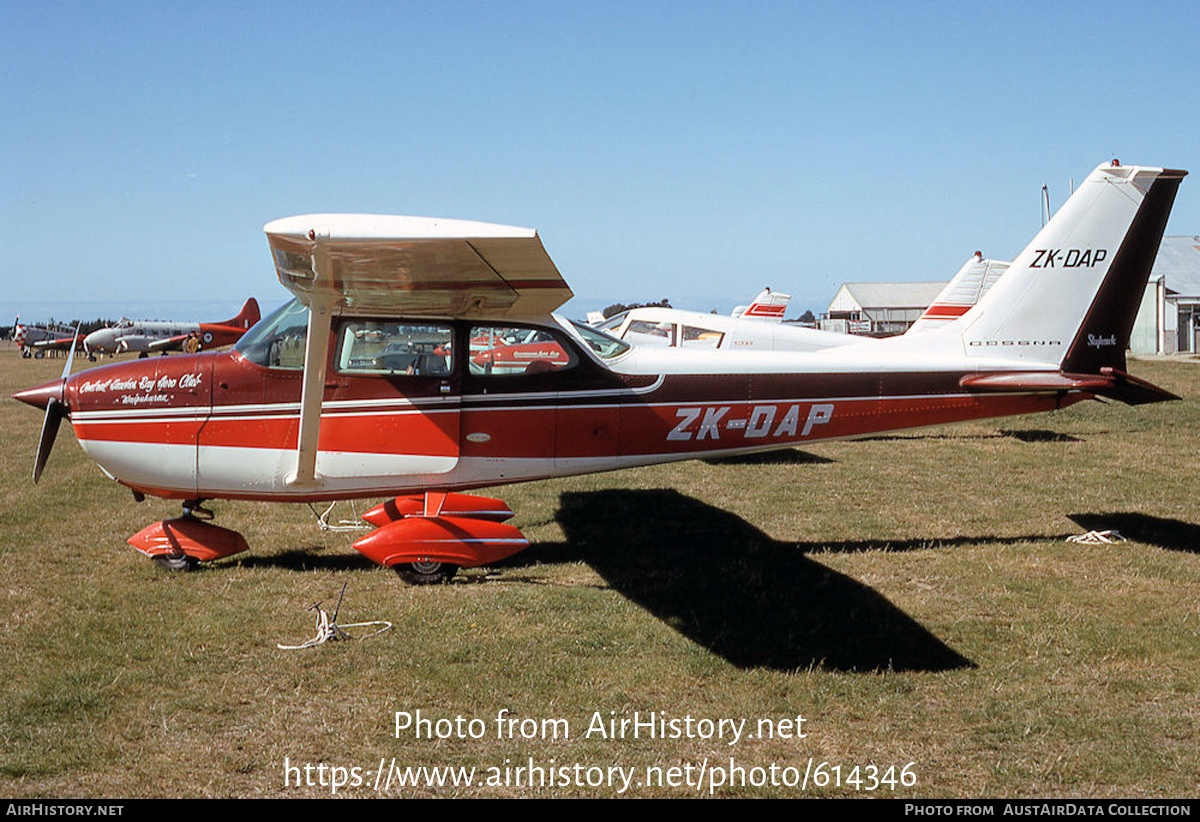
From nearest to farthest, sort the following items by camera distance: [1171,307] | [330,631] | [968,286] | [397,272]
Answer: [330,631] < [397,272] < [968,286] < [1171,307]

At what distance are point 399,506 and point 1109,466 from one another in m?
8.55

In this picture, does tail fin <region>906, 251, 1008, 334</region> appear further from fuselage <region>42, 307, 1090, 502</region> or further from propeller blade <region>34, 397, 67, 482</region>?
propeller blade <region>34, 397, 67, 482</region>

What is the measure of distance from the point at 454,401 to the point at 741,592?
2407mm

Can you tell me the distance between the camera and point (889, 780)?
385cm

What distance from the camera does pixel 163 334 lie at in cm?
4856

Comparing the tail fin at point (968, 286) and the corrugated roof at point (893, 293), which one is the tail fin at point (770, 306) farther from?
the corrugated roof at point (893, 293)

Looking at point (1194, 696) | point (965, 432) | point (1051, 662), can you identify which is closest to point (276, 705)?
point (1051, 662)

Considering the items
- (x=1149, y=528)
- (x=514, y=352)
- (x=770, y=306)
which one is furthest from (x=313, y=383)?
(x=770, y=306)

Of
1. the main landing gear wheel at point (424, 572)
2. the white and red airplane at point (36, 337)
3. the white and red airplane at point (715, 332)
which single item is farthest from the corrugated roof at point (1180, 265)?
the white and red airplane at point (36, 337)

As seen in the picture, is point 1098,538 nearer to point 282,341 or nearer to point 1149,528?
point 1149,528

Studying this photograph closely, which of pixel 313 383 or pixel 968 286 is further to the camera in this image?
pixel 968 286

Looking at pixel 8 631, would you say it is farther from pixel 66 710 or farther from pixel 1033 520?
pixel 1033 520

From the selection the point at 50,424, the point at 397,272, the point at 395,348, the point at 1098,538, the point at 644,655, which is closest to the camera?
the point at 644,655

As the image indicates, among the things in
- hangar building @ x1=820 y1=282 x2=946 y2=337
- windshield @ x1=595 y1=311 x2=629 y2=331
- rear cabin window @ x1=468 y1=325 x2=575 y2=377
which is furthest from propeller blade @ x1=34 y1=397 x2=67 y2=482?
hangar building @ x1=820 y1=282 x2=946 y2=337
